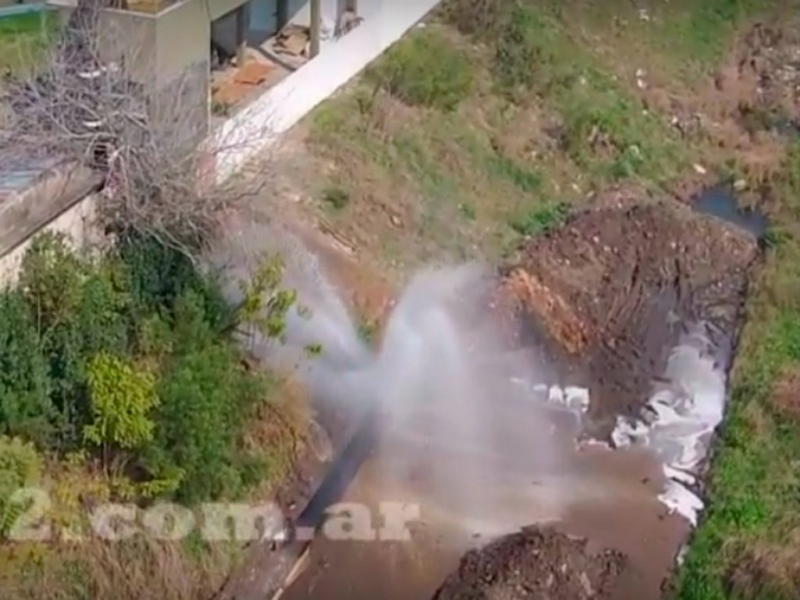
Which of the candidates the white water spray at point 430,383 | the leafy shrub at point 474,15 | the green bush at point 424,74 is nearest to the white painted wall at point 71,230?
Result: the white water spray at point 430,383

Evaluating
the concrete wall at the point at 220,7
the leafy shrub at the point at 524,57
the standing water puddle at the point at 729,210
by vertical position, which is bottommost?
the standing water puddle at the point at 729,210

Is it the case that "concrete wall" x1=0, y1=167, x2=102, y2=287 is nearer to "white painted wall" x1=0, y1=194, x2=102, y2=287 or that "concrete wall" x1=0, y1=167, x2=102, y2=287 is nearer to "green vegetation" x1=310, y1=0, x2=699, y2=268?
"white painted wall" x1=0, y1=194, x2=102, y2=287

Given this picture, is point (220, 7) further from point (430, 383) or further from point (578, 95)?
point (578, 95)

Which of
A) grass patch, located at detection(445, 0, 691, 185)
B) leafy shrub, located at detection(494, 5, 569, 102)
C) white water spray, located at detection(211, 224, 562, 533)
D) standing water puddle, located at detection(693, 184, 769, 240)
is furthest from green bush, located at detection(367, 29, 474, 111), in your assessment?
white water spray, located at detection(211, 224, 562, 533)

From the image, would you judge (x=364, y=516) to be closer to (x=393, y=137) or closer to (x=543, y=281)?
(x=543, y=281)

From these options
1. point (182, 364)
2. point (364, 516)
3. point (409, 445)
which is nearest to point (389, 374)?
point (409, 445)

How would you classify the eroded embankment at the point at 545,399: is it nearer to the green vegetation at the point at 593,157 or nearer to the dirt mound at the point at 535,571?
the dirt mound at the point at 535,571
